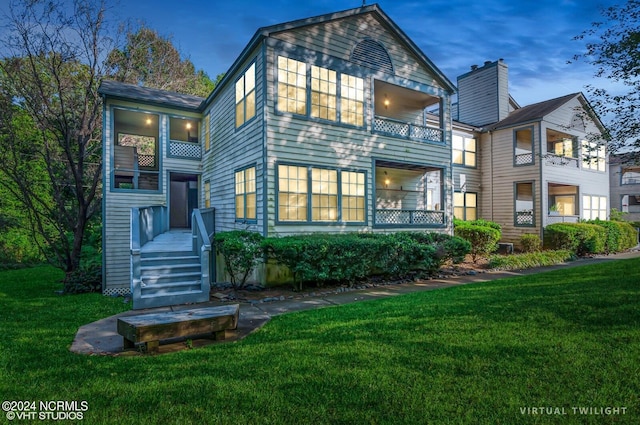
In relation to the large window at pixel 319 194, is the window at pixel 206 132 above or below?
above

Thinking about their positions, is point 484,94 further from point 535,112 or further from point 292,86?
point 292,86

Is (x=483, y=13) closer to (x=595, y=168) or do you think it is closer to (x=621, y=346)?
(x=595, y=168)

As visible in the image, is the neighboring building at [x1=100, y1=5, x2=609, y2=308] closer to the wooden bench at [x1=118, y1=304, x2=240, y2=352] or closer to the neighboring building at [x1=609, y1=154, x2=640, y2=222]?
the wooden bench at [x1=118, y1=304, x2=240, y2=352]

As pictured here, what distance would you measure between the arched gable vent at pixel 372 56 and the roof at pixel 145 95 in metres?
7.69

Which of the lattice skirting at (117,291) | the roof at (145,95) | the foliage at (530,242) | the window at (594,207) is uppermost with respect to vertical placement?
the roof at (145,95)

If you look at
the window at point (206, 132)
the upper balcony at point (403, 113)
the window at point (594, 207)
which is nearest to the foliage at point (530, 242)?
the window at point (594, 207)

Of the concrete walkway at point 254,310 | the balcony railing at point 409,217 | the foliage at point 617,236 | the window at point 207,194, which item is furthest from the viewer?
the foliage at point 617,236

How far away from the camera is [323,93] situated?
11094 mm

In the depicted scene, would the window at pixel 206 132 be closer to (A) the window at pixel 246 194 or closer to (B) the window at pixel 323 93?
(A) the window at pixel 246 194

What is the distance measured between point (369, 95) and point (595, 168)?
17078 millimetres

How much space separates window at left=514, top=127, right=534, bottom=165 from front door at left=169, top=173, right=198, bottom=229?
17284 mm

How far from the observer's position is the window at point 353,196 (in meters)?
11.3

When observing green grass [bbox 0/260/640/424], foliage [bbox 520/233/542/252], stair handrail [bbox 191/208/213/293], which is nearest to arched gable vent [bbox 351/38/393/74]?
stair handrail [bbox 191/208/213/293]

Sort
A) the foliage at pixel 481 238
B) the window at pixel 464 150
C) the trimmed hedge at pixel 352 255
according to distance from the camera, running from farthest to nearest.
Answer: the window at pixel 464 150 < the foliage at pixel 481 238 < the trimmed hedge at pixel 352 255
